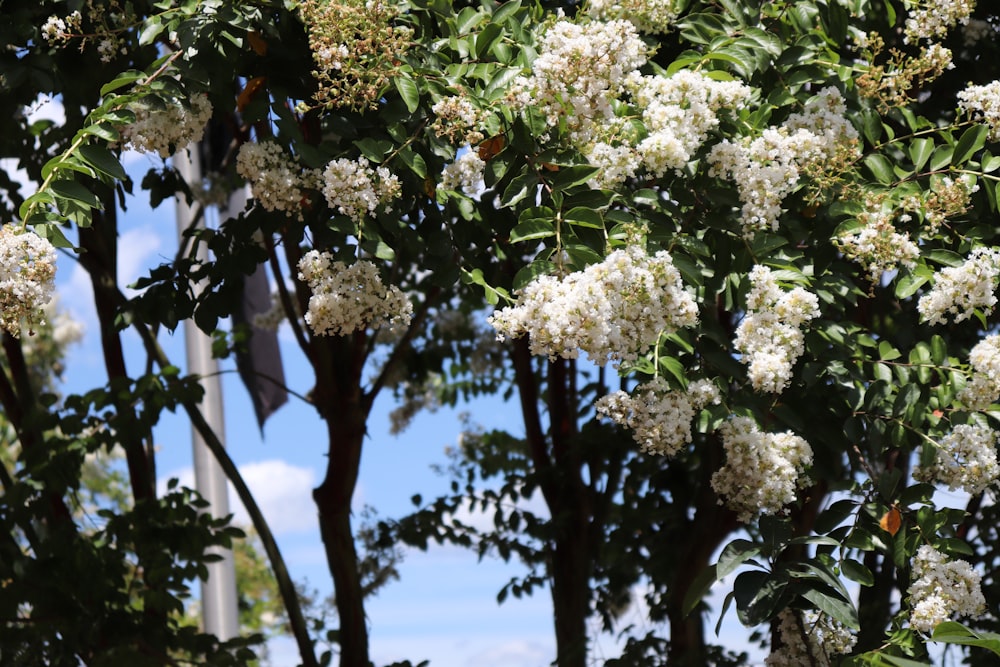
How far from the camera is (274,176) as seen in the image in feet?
7.79

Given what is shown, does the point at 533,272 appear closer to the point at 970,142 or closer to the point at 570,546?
the point at 970,142

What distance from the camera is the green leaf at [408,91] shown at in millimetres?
2217

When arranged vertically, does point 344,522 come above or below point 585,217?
below

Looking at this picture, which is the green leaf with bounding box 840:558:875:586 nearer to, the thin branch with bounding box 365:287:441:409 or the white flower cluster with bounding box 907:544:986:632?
the white flower cluster with bounding box 907:544:986:632

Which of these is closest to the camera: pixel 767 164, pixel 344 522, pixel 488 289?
pixel 488 289

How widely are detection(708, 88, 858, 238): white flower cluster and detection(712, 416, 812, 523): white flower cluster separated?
0.41 metres

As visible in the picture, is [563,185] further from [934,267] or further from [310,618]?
[310,618]

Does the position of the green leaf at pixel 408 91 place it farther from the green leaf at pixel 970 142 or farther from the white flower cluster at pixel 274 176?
the green leaf at pixel 970 142

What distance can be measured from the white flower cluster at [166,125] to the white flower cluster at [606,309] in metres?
0.86

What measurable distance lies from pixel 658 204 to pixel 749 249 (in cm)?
22

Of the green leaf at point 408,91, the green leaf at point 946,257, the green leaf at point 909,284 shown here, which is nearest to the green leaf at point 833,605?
the green leaf at point 909,284

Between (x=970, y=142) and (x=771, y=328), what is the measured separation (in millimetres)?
726

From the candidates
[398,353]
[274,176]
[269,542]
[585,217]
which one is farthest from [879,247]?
[269,542]

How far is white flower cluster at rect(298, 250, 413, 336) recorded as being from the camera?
2.20 m
